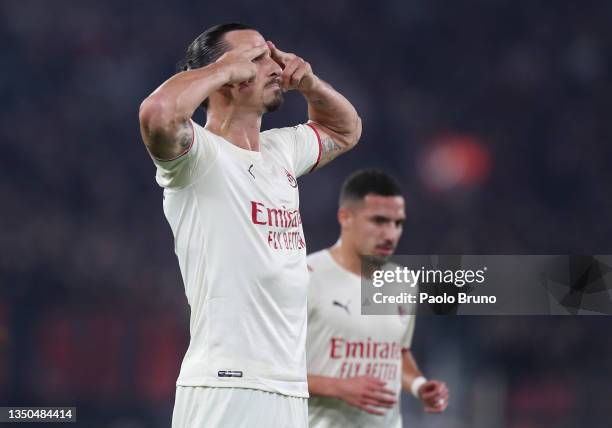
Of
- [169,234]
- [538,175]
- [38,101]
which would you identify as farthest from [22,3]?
[538,175]

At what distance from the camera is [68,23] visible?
12180mm

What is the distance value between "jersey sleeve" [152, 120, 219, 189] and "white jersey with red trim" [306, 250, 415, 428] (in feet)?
7.50

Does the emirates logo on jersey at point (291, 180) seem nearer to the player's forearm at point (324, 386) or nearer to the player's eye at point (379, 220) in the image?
the player's forearm at point (324, 386)

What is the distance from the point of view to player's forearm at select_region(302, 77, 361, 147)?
142 inches

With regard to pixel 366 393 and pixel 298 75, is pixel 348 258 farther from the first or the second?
pixel 298 75

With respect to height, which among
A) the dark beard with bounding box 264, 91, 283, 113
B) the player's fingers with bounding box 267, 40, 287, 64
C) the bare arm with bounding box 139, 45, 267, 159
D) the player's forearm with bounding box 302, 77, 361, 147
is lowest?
the bare arm with bounding box 139, 45, 267, 159

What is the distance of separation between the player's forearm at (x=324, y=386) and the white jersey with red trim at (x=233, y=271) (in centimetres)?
170

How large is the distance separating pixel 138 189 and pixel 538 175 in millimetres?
5765

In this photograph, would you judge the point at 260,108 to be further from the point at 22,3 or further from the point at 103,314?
the point at 22,3

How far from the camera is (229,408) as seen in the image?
2922mm

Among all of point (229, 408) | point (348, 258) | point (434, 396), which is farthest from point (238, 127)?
point (434, 396)

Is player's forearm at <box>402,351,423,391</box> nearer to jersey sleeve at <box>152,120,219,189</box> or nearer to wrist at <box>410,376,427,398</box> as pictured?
wrist at <box>410,376,427,398</box>

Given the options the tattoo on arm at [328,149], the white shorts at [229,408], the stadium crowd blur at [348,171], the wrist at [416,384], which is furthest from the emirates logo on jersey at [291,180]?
the stadium crowd blur at [348,171]

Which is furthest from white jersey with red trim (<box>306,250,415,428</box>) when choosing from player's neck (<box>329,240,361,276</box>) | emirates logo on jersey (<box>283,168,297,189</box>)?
emirates logo on jersey (<box>283,168,297,189</box>)
